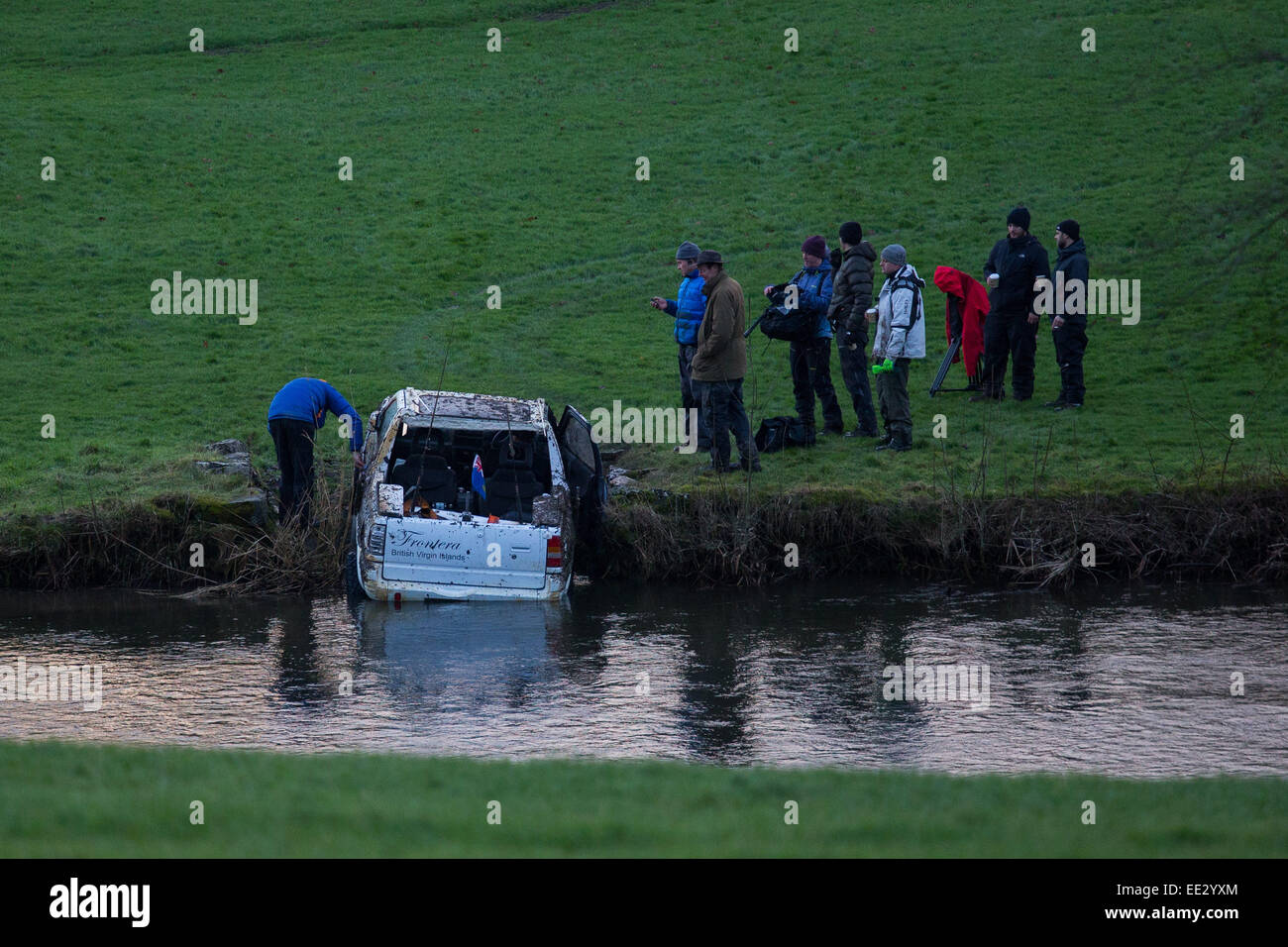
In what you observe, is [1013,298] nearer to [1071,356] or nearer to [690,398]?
[1071,356]

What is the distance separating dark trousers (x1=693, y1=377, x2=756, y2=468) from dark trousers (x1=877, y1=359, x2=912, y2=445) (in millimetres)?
1840

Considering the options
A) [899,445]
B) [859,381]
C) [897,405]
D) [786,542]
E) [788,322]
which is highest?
[788,322]

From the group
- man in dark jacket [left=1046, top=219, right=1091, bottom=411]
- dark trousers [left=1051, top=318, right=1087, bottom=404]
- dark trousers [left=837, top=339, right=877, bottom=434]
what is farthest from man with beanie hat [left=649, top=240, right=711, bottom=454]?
dark trousers [left=1051, top=318, right=1087, bottom=404]

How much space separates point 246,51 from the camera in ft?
138

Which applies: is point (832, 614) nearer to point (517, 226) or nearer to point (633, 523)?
point (633, 523)

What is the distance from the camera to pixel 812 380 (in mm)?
17312

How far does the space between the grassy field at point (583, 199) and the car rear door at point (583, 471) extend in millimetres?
1343

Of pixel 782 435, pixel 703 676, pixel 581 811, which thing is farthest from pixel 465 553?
pixel 581 811

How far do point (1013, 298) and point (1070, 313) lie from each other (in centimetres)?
81

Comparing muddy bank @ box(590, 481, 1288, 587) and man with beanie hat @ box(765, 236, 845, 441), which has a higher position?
man with beanie hat @ box(765, 236, 845, 441)

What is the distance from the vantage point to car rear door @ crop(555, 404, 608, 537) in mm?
14258

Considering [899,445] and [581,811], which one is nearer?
[581,811]

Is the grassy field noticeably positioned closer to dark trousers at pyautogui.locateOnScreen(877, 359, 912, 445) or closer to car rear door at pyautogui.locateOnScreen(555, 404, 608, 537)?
dark trousers at pyautogui.locateOnScreen(877, 359, 912, 445)
